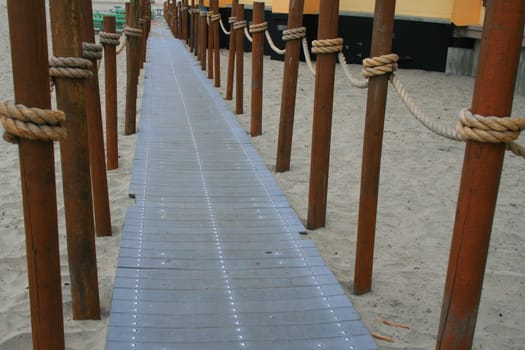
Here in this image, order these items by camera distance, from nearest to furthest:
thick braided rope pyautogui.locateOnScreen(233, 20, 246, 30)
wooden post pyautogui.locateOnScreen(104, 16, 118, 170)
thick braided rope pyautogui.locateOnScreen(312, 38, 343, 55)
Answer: thick braided rope pyautogui.locateOnScreen(312, 38, 343, 55), wooden post pyautogui.locateOnScreen(104, 16, 118, 170), thick braided rope pyautogui.locateOnScreen(233, 20, 246, 30)

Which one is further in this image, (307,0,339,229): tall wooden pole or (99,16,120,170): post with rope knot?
(99,16,120,170): post with rope knot

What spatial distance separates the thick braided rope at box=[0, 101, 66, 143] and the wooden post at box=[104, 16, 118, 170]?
3.07 meters

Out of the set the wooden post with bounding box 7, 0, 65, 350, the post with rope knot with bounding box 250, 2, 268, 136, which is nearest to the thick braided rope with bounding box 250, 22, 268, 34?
the post with rope knot with bounding box 250, 2, 268, 136

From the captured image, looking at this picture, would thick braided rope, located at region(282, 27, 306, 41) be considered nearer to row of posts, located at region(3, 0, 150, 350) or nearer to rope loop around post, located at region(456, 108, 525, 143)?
row of posts, located at region(3, 0, 150, 350)

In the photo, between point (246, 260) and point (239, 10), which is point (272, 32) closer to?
point (239, 10)

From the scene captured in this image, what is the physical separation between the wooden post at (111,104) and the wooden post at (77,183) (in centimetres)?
238

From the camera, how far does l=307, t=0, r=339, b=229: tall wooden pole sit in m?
3.79

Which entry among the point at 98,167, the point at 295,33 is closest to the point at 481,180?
the point at 98,167

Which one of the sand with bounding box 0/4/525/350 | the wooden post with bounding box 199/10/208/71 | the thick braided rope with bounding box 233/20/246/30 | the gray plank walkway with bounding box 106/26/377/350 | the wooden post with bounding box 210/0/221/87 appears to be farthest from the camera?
the wooden post with bounding box 199/10/208/71

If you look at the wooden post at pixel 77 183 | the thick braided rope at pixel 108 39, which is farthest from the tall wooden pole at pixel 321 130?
the thick braided rope at pixel 108 39

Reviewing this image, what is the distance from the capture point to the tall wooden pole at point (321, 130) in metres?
3.79

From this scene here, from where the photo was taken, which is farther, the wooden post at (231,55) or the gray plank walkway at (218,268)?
the wooden post at (231,55)

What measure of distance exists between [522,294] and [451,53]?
9.55m

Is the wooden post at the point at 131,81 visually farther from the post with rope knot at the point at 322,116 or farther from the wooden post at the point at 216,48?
the wooden post at the point at 216,48
